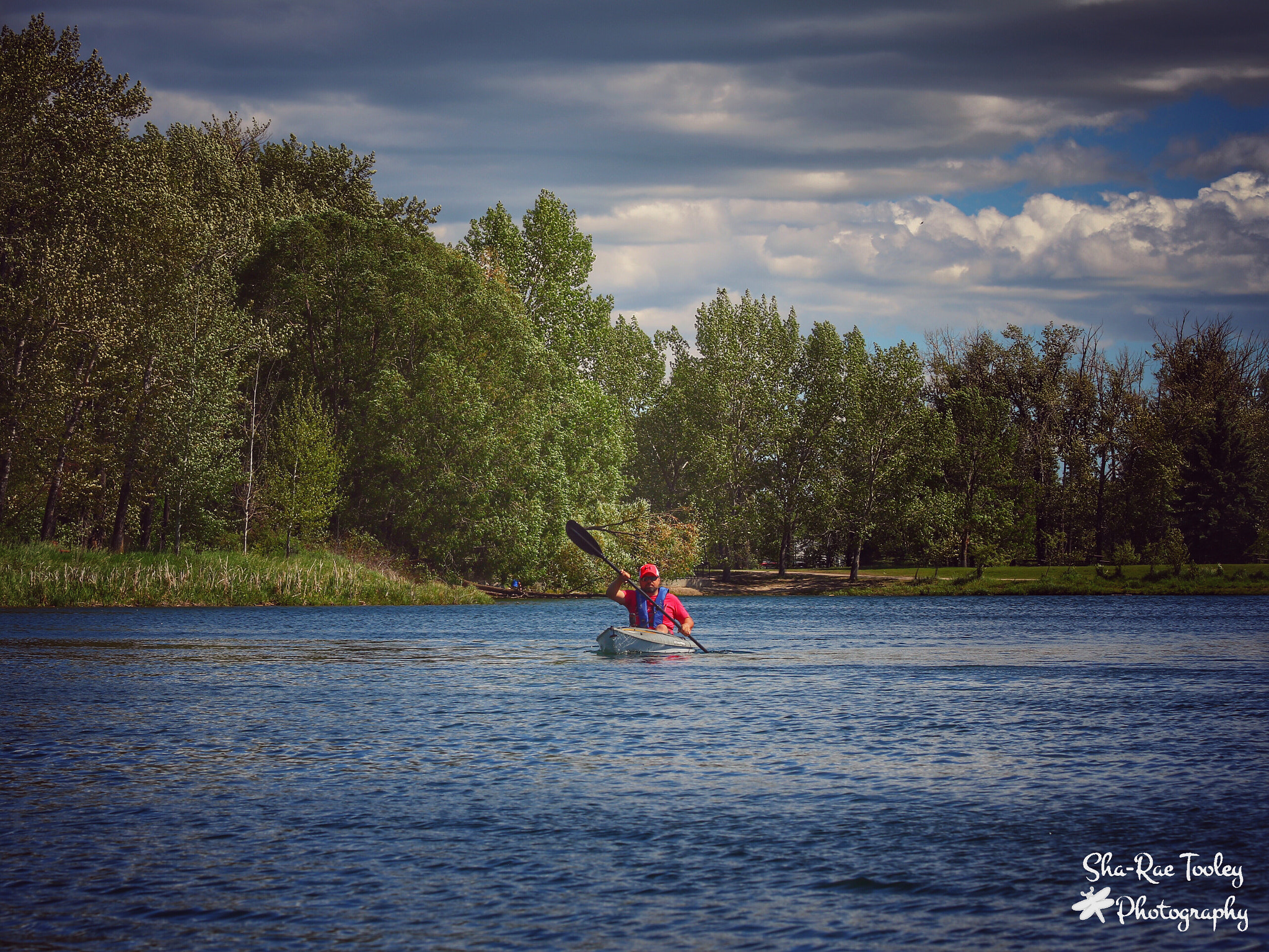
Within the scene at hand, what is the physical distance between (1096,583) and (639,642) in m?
49.6

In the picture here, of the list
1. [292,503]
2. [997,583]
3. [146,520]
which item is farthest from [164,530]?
[997,583]

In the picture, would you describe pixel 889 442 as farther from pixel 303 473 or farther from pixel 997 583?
pixel 303 473

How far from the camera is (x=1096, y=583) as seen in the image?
69562 millimetres

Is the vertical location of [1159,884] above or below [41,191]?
below

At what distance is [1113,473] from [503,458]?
158 ft

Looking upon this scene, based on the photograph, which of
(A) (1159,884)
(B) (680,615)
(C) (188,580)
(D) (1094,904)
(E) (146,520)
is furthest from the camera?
(E) (146,520)

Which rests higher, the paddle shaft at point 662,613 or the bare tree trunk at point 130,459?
the bare tree trunk at point 130,459

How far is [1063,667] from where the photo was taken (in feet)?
88.6

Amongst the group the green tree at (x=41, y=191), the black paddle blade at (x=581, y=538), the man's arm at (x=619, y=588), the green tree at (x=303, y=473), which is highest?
the green tree at (x=41, y=191)

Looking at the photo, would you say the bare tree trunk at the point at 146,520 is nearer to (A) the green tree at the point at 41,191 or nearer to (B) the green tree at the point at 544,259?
(A) the green tree at the point at 41,191

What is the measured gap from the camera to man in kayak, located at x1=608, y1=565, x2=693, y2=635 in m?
28.5

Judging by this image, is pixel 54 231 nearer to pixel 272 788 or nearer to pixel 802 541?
pixel 272 788

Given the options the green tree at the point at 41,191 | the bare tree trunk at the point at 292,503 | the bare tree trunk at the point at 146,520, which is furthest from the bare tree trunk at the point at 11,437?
the bare tree trunk at the point at 292,503

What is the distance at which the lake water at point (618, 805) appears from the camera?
844 centimetres
